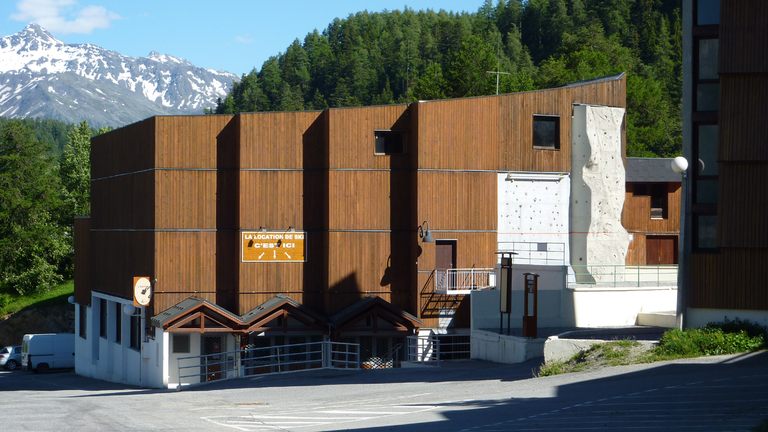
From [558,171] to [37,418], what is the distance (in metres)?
24.9

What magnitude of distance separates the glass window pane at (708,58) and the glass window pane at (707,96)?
272 millimetres

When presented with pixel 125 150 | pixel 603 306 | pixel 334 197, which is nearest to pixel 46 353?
pixel 125 150

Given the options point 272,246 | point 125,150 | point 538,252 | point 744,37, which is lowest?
point 538,252

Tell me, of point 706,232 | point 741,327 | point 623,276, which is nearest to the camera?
point 741,327

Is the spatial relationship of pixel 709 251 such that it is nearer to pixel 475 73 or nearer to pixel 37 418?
pixel 37 418

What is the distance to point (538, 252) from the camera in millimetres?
42969

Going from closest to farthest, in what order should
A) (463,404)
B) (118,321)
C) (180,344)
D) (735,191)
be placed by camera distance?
1. (463,404)
2. (735,191)
3. (180,344)
4. (118,321)

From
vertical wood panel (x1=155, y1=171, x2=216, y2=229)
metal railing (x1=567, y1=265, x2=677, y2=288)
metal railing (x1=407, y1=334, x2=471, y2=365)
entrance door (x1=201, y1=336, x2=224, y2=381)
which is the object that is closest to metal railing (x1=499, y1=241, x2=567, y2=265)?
metal railing (x1=567, y1=265, x2=677, y2=288)

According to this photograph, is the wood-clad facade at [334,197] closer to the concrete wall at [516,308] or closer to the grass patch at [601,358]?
the concrete wall at [516,308]

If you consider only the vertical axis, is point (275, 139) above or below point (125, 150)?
above

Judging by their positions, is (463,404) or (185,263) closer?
(463,404)

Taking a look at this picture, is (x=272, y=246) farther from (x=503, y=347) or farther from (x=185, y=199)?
(x=503, y=347)

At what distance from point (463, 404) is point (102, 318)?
106 ft

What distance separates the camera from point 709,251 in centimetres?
2902
